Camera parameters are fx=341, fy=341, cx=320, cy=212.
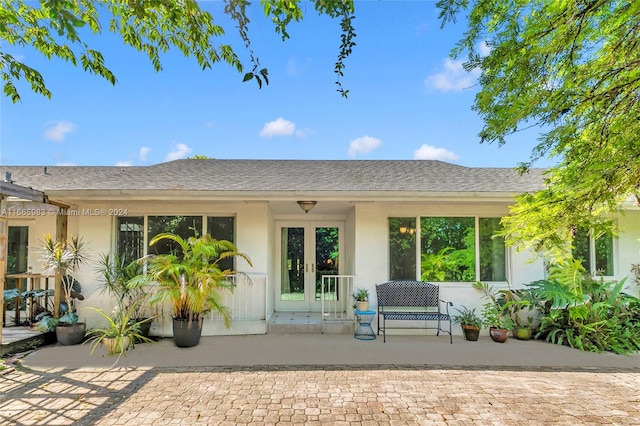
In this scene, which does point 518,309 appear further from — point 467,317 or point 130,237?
point 130,237

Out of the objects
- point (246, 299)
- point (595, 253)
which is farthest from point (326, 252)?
point (595, 253)

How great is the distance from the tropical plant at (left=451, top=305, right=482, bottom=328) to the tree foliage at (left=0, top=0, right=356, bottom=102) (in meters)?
5.17

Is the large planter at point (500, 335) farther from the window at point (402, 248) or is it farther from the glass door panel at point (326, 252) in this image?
the glass door panel at point (326, 252)

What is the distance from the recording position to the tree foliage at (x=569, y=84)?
2.88m

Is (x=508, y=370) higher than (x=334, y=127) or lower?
lower

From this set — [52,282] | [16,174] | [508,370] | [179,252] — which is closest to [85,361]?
[179,252]

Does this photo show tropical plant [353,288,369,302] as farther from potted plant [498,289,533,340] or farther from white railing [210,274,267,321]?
potted plant [498,289,533,340]

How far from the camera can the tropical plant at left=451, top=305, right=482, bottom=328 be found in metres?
6.31

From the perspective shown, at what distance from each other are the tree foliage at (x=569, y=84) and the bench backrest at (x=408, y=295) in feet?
11.4

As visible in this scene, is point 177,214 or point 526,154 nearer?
point 526,154

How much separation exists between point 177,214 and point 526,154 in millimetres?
6128

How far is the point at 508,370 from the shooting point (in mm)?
4703

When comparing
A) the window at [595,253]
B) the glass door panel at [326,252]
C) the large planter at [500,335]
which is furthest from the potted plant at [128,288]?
the window at [595,253]

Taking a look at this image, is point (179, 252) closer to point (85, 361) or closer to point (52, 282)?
point (85, 361)
